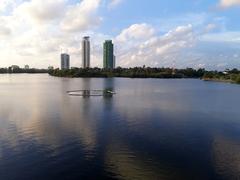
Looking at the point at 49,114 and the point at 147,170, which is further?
the point at 49,114

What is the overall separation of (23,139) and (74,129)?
5493mm

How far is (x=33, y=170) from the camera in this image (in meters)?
20.3

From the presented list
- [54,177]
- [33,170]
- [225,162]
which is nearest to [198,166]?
[225,162]

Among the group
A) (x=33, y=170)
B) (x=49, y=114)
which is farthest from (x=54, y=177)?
(x=49, y=114)

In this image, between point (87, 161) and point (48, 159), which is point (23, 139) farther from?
point (87, 161)

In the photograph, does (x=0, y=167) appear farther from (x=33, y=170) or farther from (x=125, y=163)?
(x=125, y=163)

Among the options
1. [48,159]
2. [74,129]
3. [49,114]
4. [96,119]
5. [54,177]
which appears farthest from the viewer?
[49,114]

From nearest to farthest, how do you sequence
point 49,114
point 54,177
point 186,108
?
point 54,177, point 49,114, point 186,108

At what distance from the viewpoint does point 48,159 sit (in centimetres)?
→ 2220

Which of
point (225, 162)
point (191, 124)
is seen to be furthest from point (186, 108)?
point (225, 162)

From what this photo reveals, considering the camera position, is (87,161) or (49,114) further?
(49,114)

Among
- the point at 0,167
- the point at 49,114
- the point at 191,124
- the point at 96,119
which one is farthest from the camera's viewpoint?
the point at 49,114

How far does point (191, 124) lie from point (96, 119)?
10.4 m

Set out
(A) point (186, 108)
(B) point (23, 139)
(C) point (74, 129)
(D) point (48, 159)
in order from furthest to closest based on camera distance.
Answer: (A) point (186, 108)
(C) point (74, 129)
(B) point (23, 139)
(D) point (48, 159)
